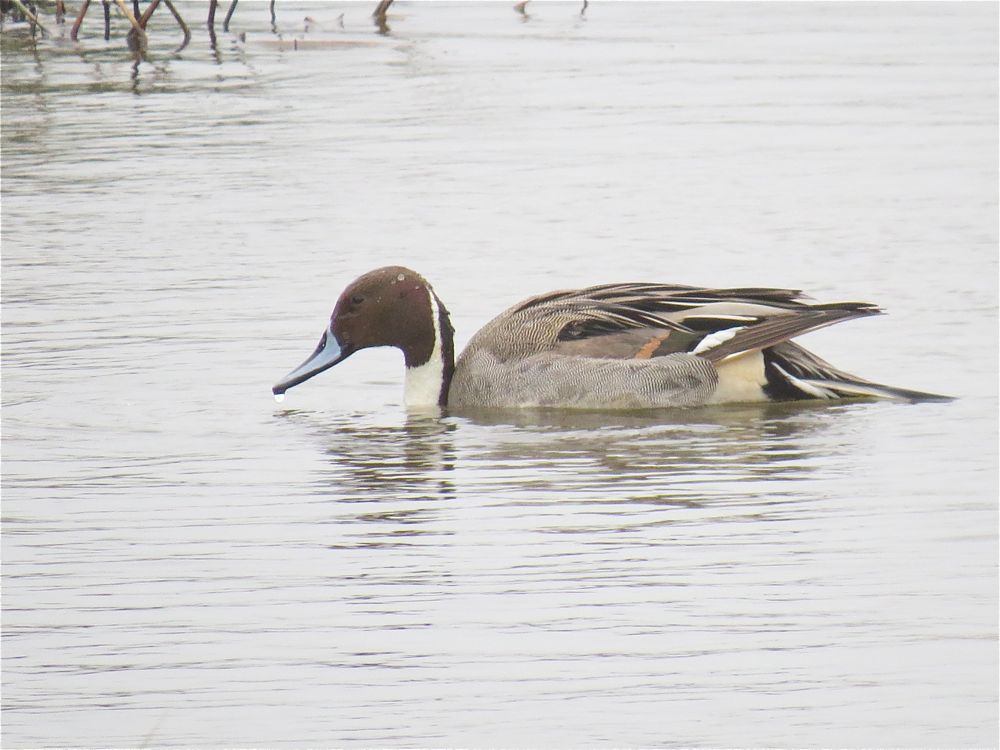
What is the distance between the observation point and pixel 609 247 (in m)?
10.8

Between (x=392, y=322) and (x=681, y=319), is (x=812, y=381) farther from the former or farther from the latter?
(x=392, y=322)

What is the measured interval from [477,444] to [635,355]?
877mm

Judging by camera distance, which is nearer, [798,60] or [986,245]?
[986,245]

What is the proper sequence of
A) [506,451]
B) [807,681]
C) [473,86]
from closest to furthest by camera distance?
1. [807,681]
2. [506,451]
3. [473,86]

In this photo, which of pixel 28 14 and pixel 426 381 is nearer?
pixel 426 381

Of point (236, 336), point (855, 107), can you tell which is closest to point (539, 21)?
point (855, 107)

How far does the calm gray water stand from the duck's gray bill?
5.6 inches

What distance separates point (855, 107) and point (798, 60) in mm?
2753

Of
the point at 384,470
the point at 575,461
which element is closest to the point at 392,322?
the point at 384,470

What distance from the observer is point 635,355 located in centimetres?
793

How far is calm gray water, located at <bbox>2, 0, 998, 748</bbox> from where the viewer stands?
15.4ft

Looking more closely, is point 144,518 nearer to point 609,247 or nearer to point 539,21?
point 609,247

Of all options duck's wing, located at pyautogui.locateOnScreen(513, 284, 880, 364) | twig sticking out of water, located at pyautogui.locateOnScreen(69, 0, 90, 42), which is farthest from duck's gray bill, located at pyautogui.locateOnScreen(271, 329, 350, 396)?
twig sticking out of water, located at pyautogui.locateOnScreen(69, 0, 90, 42)

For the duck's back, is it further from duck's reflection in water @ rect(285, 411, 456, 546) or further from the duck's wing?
duck's reflection in water @ rect(285, 411, 456, 546)
